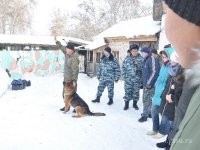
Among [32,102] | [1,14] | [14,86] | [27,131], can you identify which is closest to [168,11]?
[27,131]

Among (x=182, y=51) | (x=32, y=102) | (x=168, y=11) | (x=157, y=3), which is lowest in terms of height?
(x=32, y=102)

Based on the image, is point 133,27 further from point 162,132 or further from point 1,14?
point 1,14

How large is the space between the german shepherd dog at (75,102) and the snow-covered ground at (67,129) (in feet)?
0.71

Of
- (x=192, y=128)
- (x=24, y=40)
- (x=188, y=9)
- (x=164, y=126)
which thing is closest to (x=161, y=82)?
(x=164, y=126)

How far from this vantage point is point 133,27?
A: 18.5 meters

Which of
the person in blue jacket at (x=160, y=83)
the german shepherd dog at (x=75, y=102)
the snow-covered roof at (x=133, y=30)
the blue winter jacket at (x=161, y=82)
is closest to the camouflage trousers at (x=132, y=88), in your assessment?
the german shepherd dog at (x=75, y=102)

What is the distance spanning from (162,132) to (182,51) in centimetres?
534

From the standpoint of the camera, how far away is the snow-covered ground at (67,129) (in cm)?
582

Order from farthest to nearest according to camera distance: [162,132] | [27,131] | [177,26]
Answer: [27,131] → [162,132] → [177,26]

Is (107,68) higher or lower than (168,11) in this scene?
lower

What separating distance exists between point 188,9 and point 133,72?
780 centimetres

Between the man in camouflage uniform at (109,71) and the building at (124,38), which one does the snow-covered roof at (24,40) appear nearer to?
the building at (124,38)

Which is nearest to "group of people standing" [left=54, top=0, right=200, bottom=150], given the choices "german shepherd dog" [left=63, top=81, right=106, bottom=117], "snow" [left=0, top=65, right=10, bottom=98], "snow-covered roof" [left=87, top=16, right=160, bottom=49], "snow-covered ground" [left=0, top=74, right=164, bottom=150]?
"german shepherd dog" [left=63, top=81, right=106, bottom=117]

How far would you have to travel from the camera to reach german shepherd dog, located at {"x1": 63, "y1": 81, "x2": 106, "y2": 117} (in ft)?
26.4
